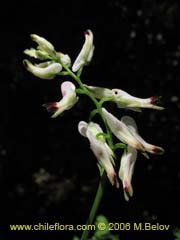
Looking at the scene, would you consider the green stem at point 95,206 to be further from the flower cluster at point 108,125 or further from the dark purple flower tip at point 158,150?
the dark purple flower tip at point 158,150

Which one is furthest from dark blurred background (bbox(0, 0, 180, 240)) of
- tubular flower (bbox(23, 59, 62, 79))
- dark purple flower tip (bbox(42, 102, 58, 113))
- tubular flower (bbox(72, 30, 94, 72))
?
dark purple flower tip (bbox(42, 102, 58, 113))

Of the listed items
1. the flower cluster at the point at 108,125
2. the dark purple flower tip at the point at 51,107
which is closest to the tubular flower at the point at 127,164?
the flower cluster at the point at 108,125

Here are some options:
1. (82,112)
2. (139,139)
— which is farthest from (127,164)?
(82,112)

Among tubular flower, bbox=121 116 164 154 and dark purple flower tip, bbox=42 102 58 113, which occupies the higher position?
dark purple flower tip, bbox=42 102 58 113

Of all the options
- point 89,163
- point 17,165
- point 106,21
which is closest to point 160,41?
point 106,21

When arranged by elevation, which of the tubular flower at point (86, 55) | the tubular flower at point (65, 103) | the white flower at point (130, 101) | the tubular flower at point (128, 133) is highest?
the tubular flower at point (86, 55)

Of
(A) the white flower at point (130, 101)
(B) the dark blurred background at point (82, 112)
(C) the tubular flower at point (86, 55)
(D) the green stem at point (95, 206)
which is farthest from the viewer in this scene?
(B) the dark blurred background at point (82, 112)

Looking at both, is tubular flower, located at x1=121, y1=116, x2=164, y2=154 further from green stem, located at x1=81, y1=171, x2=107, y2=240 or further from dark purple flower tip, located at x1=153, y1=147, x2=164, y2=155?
green stem, located at x1=81, y1=171, x2=107, y2=240
